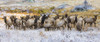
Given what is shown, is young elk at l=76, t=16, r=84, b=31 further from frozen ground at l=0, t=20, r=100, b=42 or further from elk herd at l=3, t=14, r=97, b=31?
frozen ground at l=0, t=20, r=100, b=42

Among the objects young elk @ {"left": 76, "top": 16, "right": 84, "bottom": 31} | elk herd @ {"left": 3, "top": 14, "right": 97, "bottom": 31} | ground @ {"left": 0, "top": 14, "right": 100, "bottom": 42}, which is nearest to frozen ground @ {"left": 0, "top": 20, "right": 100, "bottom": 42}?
ground @ {"left": 0, "top": 14, "right": 100, "bottom": 42}

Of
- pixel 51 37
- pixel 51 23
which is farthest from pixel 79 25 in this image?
pixel 51 37

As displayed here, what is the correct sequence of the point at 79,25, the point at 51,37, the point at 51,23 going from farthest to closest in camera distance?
the point at 51,23
the point at 79,25
the point at 51,37

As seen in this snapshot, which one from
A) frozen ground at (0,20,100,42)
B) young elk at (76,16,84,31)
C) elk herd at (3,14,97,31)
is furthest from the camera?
elk herd at (3,14,97,31)

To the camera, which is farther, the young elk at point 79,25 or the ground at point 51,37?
the young elk at point 79,25

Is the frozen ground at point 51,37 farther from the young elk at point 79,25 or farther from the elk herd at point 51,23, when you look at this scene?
the elk herd at point 51,23

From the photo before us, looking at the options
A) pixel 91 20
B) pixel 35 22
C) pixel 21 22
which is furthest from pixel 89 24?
pixel 21 22

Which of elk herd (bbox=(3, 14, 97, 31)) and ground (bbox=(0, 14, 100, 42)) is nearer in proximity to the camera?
ground (bbox=(0, 14, 100, 42))

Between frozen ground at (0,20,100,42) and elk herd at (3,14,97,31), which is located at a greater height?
frozen ground at (0,20,100,42)

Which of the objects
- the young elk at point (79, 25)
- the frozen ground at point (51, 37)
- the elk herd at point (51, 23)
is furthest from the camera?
the elk herd at point (51, 23)

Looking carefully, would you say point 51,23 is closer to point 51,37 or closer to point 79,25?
point 79,25

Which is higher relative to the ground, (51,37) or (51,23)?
(51,37)

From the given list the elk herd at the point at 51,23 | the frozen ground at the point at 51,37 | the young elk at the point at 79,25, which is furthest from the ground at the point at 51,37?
the elk herd at the point at 51,23

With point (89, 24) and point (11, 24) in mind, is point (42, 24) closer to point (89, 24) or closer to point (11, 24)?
point (11, 24)
